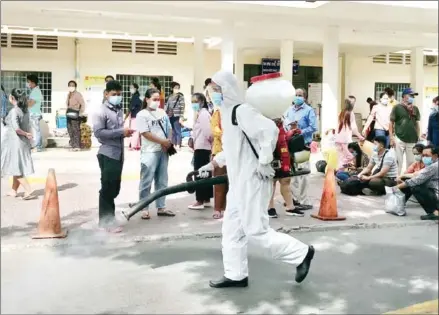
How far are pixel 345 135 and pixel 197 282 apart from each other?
4767mm

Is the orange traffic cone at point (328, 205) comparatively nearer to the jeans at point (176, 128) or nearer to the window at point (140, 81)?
the jeans at point (176, 128)

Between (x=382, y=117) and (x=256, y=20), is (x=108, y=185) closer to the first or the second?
(x=256, y=20)

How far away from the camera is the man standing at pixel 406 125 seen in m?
5.29

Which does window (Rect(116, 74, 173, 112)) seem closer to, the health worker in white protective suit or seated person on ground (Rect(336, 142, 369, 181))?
seated person on ground (Rect(336, 142, 369, 181))

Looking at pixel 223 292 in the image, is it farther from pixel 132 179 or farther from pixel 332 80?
pixel 332 80

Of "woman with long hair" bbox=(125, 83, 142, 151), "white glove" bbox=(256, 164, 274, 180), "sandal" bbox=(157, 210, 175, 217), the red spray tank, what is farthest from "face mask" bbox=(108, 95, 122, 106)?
"woman with long hair" bbox=(125, 83, 142, 151)

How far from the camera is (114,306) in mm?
3125

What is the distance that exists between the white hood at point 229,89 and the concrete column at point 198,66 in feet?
30.4

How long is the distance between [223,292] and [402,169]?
3.53 metres

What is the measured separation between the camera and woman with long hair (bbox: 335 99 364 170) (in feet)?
25.6

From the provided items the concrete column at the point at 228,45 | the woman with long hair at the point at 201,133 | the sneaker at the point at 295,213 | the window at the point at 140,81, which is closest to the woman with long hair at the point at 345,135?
the concrete column at the point at 228,45

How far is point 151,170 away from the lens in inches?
210

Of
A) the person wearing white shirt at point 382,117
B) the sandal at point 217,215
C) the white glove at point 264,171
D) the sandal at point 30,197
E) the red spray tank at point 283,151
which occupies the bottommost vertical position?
the sandal at point 217,215

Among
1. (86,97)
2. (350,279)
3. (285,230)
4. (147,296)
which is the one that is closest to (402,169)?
(285,230)
